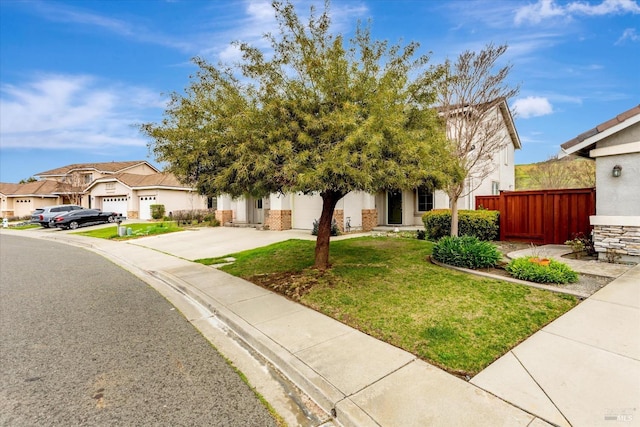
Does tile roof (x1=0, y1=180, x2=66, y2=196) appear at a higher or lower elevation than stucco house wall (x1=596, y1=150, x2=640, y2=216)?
higher

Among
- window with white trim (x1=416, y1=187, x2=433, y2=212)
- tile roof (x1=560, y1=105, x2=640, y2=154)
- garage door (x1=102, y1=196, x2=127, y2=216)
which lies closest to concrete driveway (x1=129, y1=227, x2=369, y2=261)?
window with white trim (x1=416, y1=187, x2=433, y2=212)

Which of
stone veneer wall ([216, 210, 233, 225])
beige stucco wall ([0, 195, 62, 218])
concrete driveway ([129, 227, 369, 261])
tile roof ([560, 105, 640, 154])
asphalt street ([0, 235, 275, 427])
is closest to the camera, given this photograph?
asphalt street ([0, 235, 275, 427])

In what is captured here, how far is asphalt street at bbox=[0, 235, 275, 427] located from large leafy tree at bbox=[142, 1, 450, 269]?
284 centimetres

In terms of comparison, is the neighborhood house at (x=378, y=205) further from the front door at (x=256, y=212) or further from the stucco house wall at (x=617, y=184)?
the stucco house wall at (x=617, y=184)

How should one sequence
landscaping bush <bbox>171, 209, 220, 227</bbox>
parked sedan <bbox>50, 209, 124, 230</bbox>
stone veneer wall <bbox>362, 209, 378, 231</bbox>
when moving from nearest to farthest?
1. stone veneer wall <bbox>362, 209, 378, 231</bbox>
2. parked sedan <bbox>50, 209, 124, 230</bbox>
3. landscaping bush <bbox>171, 209, 220, 227</bbox>

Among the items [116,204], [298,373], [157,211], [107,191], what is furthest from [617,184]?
[107,191]

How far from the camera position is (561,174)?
82.8 ft

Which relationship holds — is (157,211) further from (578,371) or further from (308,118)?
(578,371)

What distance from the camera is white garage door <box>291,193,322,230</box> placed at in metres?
17.6

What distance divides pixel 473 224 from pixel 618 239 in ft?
15.6

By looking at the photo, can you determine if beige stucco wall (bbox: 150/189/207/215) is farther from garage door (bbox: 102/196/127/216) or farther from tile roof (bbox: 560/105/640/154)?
tile roof (bbox: 560/105/640/154)

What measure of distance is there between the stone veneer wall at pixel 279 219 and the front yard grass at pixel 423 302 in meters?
8.24

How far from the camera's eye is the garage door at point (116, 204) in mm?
33656

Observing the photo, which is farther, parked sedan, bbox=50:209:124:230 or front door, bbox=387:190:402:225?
parked sedan, bbox=50:209:124:230
